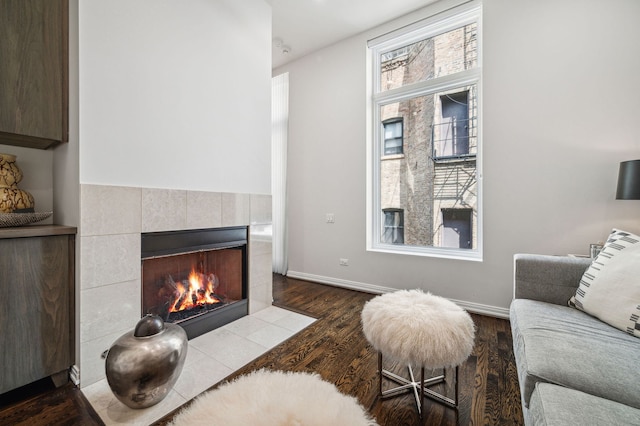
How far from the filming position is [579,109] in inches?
84.5

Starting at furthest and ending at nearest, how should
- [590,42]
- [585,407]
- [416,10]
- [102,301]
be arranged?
[416,10] → [590,42] → [102,301] → [585,407]

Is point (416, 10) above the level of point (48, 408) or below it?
above

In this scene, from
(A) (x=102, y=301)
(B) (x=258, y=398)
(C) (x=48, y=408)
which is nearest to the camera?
(B) (x=258, y=398)

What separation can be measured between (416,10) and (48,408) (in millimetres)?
4309

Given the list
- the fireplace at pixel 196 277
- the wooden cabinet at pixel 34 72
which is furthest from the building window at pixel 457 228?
the wooden cabinet at pixel 34 72

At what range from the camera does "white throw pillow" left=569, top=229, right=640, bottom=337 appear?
1223 mm

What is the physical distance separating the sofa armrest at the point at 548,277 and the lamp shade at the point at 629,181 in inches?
22.6

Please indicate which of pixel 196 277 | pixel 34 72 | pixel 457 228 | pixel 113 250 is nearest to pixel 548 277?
pixel 457 228

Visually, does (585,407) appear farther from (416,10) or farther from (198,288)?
(416,10)

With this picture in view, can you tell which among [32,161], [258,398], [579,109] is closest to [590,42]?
[579,109]

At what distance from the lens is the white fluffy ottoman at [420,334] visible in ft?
3.81

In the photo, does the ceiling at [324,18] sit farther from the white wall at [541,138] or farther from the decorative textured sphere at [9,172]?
the decorative textured sphere at [9,172]

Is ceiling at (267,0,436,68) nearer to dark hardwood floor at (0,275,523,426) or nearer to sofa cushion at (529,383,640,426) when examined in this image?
dark hardwood floor at (0,275,523,426)

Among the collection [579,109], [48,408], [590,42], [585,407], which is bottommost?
[48,408]
